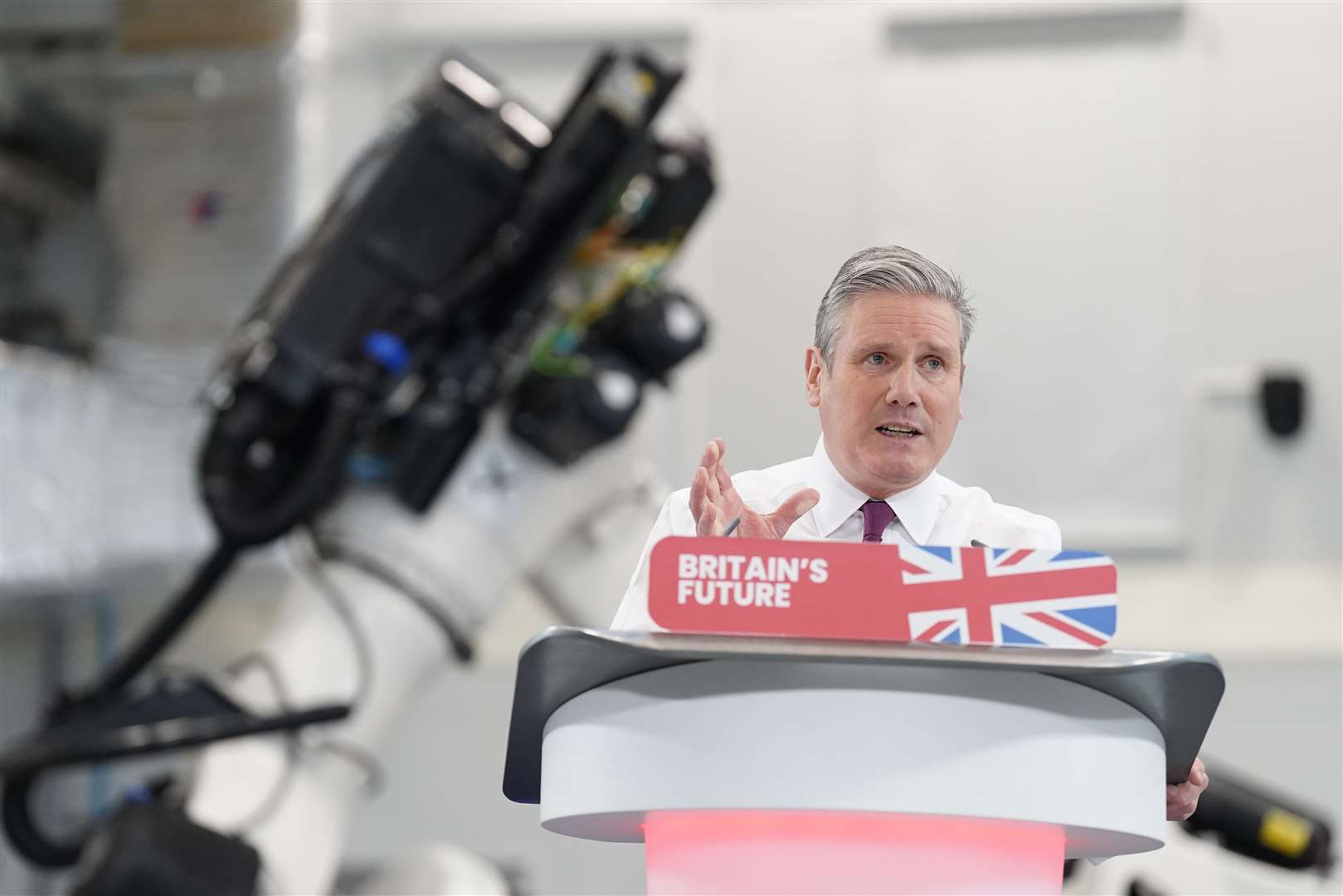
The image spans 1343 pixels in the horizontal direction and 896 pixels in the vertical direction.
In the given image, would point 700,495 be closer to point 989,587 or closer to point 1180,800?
point 989,587

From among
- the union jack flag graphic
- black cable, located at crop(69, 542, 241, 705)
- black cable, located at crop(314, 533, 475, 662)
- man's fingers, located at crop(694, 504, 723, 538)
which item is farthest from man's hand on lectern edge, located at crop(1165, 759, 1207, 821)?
black cable, located at crop(69, 542, 241, 705)

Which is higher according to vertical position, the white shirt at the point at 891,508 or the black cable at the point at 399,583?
the white shirt at the point at 891,508

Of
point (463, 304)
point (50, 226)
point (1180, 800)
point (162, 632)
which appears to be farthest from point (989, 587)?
point (50, 226)

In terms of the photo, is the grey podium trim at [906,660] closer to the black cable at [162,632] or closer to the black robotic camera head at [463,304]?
the black robotic camera head at [463,304]

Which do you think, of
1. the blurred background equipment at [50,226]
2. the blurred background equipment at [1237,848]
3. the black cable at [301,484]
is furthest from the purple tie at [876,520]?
the blurred background equipment at [50,226]

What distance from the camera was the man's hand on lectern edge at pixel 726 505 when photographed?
555mm

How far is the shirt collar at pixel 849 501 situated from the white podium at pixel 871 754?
0.07m

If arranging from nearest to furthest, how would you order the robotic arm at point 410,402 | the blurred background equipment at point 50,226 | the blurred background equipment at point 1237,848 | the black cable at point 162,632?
1. the blurred background equipment at point 1237,848
2. the robotic arm at point 410,402
3. the black cable at point 162,632
4. the blurred background equipment at point 50,226

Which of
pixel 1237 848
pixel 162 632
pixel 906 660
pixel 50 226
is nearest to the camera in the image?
pixel 906 660

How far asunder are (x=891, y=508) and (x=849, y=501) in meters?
0.02

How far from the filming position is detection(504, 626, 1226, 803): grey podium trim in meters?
0.50

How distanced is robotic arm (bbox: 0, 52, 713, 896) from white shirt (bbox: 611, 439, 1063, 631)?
1013 millimetres

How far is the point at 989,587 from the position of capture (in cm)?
51

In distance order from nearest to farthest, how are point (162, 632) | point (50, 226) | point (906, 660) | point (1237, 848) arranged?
point (906, 660), point (1237, 848), point (162, 632), point (50, 226)
